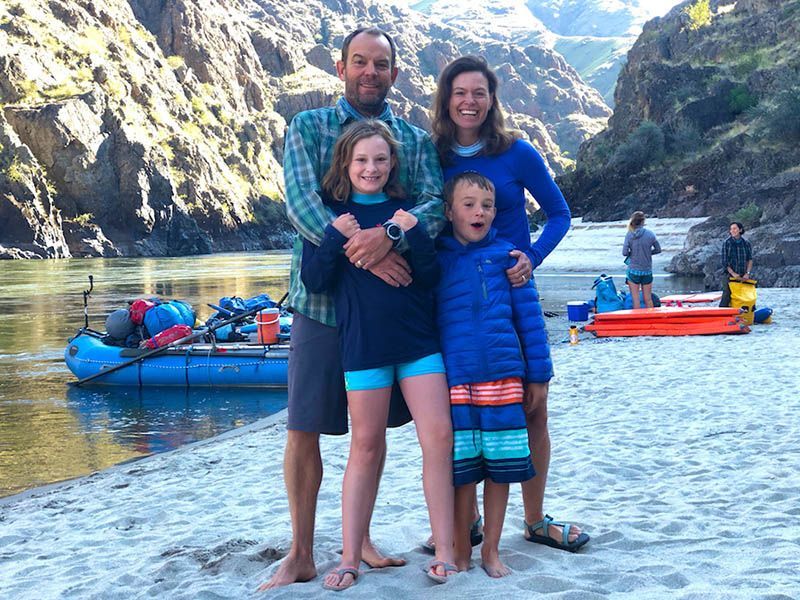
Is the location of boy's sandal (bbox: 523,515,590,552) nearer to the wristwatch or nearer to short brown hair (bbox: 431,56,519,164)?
→ the wristwatch

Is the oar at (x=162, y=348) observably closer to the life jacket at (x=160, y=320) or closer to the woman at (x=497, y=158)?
the life jacket at (x=160, y=320)

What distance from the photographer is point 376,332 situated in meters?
3.61

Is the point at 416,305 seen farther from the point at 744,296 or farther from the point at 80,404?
the point at 744,296

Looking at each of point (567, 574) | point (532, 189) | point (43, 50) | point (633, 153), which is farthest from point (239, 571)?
point (43, 50)

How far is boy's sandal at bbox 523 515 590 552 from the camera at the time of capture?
4.21 metres

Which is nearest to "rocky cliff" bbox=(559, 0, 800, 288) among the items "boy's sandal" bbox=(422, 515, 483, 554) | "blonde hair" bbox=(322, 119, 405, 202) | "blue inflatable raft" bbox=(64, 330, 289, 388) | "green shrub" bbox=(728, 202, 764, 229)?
"green shrub" bbox=(728, 202, 764, 229)

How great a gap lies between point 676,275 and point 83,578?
2971 cm

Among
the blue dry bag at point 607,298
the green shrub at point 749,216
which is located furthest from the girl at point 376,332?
the green shrub at point 749,216

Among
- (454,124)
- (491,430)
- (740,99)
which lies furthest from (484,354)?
(740,99)

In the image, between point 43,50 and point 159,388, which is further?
point 43,50

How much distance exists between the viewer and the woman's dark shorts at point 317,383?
3814mm

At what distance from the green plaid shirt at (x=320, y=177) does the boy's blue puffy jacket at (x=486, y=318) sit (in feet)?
0.68

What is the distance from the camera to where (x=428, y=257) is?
3.62m

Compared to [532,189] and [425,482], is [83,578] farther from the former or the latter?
[532,189]
